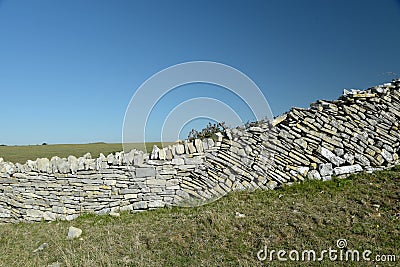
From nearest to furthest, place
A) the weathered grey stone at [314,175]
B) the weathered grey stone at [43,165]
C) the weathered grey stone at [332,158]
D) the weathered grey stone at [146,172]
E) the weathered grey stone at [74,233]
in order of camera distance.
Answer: the weathered grey stone at [74,233] → the weathered grey stone at [314,175] → the weathered grey stone at [146,172] → the weathered grey stone at [332,158] → the weathered grey stone at [43,165]

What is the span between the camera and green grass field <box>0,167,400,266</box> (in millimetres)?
4449

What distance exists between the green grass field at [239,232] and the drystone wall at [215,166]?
2.09 ft

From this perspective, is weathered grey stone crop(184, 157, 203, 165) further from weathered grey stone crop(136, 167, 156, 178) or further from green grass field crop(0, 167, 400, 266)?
green grass field crop(0, 167, 400, 266)

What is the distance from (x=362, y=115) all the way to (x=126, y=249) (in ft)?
23.0

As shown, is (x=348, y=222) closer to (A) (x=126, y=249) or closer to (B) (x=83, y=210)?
(A) (x=126, y=249)

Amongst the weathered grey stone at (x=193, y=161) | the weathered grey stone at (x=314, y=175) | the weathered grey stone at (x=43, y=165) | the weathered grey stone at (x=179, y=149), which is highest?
the weathered grey stone at (x=179, y=149)

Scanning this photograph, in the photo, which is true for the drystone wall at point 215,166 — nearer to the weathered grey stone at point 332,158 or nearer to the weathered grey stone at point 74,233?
the weathered grey stone at point 332,158

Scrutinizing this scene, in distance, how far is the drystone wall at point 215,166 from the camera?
25.2ft

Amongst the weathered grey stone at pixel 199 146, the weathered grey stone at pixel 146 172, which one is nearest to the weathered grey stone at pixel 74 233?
the weathered grey stone at pixel 146 172

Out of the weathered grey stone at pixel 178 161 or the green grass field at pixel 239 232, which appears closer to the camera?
the green grass field at pixel 239 232

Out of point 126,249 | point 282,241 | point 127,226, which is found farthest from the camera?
point 127,226

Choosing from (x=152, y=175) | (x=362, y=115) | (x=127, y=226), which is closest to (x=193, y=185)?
(x=152, y=175)

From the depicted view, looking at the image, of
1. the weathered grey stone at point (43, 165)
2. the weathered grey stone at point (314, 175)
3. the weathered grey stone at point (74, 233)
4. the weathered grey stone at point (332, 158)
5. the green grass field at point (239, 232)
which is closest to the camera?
the green grass field at point (239, 232)

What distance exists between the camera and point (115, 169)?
771cm
